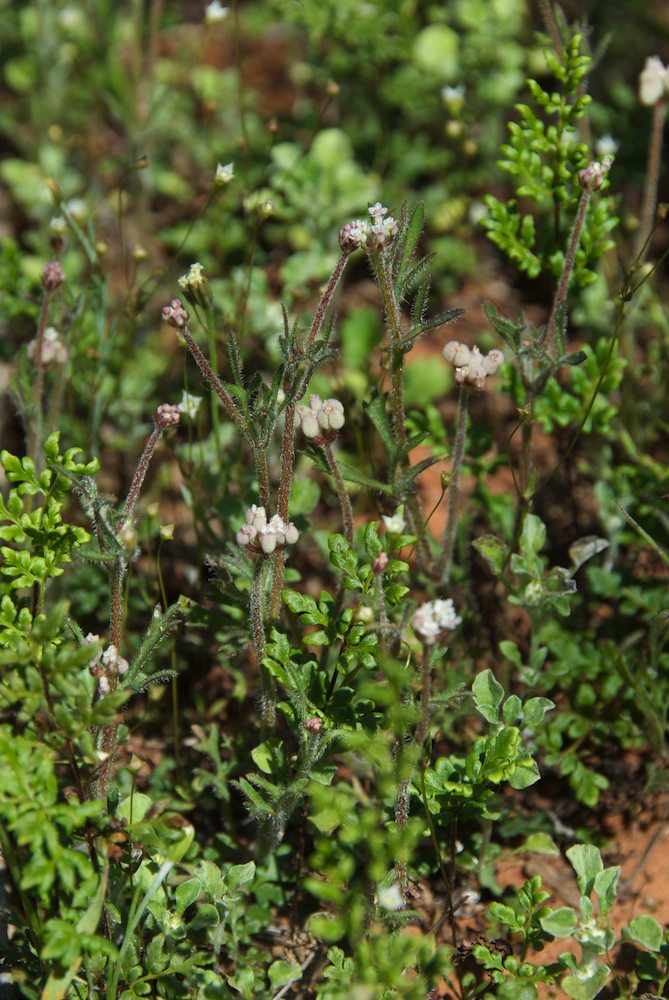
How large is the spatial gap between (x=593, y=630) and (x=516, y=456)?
869mm

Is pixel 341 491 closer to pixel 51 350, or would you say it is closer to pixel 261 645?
pixel 261 645

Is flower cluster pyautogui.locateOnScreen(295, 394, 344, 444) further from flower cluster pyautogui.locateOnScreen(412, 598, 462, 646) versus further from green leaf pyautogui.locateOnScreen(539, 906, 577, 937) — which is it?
green leaf pyautogui.locateOnScreen(539, 906, 577, 937)

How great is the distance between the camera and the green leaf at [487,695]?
8.39ft

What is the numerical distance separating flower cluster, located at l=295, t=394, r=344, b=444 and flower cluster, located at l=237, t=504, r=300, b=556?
9.2 inches

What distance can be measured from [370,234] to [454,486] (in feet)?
2.53

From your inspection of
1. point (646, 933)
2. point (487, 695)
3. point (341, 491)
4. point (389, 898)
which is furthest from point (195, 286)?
point (646, 933)

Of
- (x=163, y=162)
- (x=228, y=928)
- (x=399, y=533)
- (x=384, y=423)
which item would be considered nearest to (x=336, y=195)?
(x=163, y=162)

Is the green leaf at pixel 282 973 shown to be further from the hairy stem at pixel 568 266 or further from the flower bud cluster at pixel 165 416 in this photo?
the hairy stem at pixel 568 266

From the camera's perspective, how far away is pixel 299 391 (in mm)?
2486

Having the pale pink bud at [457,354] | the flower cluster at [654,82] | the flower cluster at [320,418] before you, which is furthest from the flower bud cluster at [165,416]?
the flower cluster at [654,82]

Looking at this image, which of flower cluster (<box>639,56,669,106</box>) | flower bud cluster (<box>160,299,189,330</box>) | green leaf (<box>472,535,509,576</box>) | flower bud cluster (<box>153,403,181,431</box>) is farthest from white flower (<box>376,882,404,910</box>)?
flower cluster (<box>639,56,669,106</box>)

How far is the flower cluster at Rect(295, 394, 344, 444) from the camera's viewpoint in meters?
2.45

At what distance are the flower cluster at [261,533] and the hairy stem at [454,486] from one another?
2.03 feet

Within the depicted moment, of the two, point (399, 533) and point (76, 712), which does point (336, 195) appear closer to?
point (399, 533)
